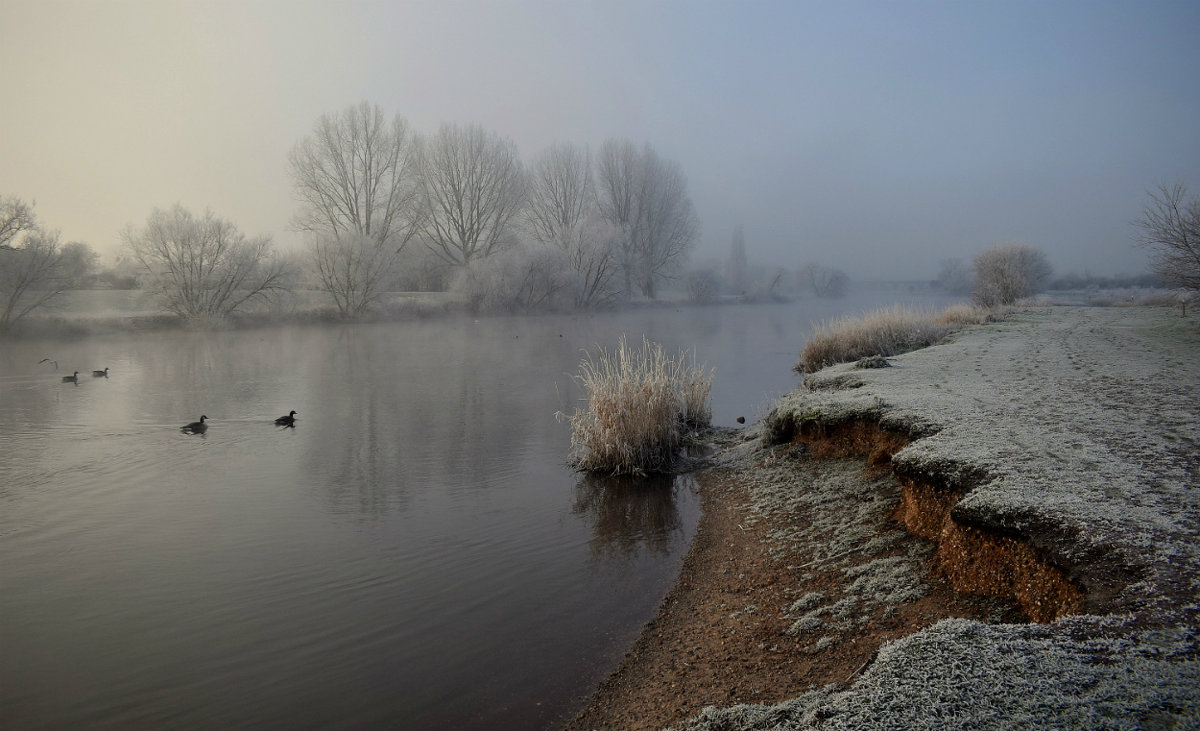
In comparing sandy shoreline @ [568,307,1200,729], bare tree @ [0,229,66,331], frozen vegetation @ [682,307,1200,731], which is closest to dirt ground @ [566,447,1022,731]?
sandy shoreline @ [568,307,1200,729]

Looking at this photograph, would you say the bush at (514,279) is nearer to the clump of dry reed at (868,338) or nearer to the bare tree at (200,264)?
the bare tree at (200,264)

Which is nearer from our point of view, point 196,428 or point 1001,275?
point 196,428

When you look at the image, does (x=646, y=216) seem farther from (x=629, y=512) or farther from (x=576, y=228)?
(x=629, y=512)

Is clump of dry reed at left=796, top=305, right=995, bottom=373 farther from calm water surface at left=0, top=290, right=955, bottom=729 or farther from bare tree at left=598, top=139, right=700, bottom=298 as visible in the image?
bare tree at left=598, top=139, right=700, bottom=298

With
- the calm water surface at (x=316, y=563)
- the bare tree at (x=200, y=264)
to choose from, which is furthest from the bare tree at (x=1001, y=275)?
the bare tree at (x=200, y=264)

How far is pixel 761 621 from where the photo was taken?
12.2 feet

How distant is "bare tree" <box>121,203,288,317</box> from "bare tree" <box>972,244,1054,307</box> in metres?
32.9

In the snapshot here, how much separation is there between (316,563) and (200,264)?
2913 centimetres

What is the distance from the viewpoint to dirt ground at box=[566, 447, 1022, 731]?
9.80ft

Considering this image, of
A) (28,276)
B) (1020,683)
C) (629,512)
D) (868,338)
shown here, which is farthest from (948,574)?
(28,276)

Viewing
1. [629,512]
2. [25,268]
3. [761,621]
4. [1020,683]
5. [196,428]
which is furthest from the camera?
[25,268]

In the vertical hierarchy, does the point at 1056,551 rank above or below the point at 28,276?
below

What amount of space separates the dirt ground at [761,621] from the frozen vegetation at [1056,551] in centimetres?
22

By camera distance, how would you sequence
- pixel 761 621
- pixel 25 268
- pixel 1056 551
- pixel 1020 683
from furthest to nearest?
pixel 25 268
pixel 761 621
pixel 1056 551
pixel 1020 683
